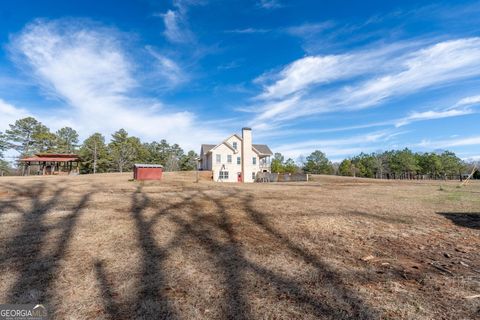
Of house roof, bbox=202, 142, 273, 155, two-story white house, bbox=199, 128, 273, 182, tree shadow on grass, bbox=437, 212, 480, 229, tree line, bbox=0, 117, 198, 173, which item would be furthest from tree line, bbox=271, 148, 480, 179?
tree shadow on grass, bbox=437, 212, 480, 229

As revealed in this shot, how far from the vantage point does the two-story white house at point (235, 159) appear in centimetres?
3816

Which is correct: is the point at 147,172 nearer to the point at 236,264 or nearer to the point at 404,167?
the point at 236,264

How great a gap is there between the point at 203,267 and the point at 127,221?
13.3 ft

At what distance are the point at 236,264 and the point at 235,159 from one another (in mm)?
34182

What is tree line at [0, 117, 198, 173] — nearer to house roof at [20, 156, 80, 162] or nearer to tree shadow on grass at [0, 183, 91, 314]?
house roof at [20, 156, 80, 162]

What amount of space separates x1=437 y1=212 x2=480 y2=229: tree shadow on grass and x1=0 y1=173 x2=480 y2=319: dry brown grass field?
14 centimetres

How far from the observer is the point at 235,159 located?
39188mm

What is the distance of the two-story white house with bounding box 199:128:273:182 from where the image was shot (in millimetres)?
38156

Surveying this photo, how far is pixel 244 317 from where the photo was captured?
3.36 m

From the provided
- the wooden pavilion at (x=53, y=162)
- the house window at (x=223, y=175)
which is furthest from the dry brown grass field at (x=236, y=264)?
the wooden pavilion at (x=53, y=162)

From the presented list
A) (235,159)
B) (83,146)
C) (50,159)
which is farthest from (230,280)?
(83,146)

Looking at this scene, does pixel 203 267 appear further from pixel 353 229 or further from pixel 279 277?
pixel 353 229

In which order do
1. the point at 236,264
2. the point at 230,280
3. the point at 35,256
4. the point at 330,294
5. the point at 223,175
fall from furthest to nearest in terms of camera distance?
the point at 223,175, the point at 35,256, the point at 236,264, the point at 230,280, the point at 330,294

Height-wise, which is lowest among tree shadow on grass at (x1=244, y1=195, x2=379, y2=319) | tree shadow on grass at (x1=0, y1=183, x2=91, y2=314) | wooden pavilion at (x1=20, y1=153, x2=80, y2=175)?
tree shadow on grass at (x1=244, y1=195, x2=379, y2=319)
